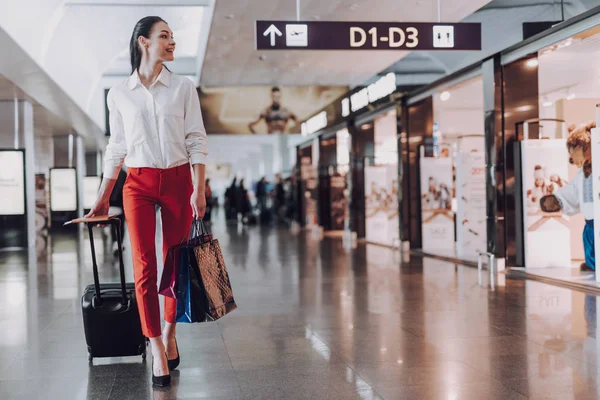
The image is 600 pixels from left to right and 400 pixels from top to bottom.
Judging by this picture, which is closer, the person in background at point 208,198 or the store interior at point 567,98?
the store interior at point 567,98

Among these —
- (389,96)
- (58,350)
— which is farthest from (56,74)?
(58,350)

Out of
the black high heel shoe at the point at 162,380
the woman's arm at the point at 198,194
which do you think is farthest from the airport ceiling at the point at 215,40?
the black high heel shoe at the point at 162,380

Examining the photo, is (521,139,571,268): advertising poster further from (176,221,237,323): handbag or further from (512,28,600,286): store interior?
(176,221,237,323): handbag

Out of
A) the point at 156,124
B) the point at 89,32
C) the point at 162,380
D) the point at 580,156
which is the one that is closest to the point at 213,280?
the point at 162,380

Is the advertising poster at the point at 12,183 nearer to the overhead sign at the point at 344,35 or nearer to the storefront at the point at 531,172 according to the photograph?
the overhead sign at the point at 344,35

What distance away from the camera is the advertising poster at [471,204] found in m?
11.5

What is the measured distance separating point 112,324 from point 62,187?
2178 cm

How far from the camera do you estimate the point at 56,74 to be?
2066 centimetres

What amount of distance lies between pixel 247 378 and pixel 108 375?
2.37ft

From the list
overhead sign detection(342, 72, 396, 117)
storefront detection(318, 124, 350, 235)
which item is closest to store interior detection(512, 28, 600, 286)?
overhead sign detection(342, 72, 396, 117)

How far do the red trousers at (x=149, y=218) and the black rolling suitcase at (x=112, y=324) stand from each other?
16.3 inches

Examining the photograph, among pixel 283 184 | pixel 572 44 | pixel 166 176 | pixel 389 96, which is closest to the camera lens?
pixel 166 176

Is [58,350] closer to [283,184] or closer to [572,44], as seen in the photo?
[572,44]

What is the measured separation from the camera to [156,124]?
3.70m
